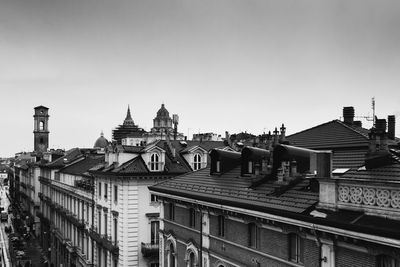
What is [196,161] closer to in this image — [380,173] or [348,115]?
[348,115]

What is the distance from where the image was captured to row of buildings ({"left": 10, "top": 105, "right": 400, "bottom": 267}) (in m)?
13.1

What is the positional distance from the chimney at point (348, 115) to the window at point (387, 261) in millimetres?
13888

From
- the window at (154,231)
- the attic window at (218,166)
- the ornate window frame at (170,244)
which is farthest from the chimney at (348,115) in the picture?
the window at (154,231)

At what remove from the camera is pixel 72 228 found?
53844 mm

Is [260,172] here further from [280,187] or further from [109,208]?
[109,208]

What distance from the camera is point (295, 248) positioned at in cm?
1600

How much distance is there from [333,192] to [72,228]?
149ft

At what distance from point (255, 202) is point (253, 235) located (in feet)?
5.17

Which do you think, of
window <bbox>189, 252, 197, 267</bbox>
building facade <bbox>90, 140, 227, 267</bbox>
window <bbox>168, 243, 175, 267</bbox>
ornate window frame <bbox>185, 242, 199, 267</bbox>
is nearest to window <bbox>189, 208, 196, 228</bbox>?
ornate window frame <bbox>185, 242, 199, 267</bbox>

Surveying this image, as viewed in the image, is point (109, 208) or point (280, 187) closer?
point (280, 187)

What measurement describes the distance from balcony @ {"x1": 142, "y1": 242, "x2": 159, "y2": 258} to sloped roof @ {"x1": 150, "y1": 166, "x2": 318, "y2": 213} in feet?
32.0

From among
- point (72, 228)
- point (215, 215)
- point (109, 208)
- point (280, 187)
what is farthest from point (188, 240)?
point (72, 228)

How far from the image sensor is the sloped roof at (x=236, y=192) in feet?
53.6

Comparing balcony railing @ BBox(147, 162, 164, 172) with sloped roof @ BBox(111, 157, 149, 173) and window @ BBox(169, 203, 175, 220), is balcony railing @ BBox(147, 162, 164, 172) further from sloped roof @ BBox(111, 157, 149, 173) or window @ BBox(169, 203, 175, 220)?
window @ BBox(169, 203, 175, 220)
